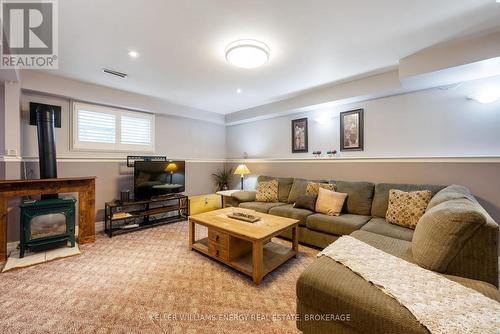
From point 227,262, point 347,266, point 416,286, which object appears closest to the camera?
point 416,286

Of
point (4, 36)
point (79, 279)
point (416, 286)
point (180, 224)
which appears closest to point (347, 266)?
point (416, 286)

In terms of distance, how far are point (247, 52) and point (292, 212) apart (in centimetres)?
222

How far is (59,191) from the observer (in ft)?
9.39

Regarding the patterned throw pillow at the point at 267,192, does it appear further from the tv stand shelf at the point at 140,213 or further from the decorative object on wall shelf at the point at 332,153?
the tv stand shelf at the point at 140,213

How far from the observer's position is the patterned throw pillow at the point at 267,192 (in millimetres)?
3954

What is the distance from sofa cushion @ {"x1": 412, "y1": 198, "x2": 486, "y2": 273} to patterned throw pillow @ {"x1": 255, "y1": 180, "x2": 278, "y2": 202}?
260 cm

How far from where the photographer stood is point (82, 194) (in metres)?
3.04

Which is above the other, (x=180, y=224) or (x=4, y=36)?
(x=4, y=36)

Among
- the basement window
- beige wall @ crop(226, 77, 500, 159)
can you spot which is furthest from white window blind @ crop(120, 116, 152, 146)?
beige wall @ crop(226, 77, 500, 159)

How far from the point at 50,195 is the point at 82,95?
5.24 feet

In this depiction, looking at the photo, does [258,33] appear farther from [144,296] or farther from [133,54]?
[144,296]

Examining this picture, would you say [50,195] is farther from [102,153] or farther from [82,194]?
[102,153]

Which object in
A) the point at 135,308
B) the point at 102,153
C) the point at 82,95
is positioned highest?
the point at 82,95

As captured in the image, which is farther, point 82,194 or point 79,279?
point 82,194
